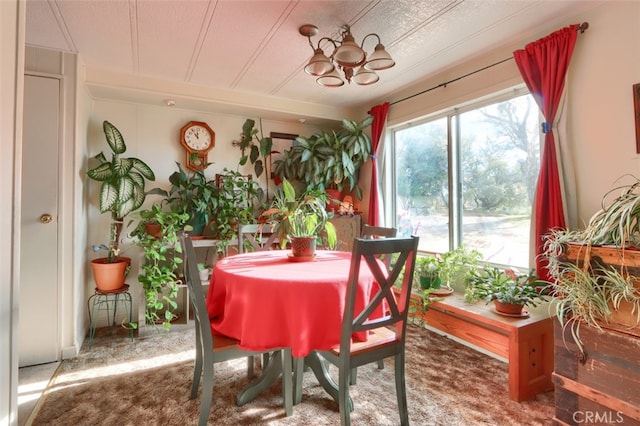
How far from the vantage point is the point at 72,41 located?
2359 millimetres

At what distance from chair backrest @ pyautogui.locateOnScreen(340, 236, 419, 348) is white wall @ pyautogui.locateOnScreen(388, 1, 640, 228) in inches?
52.6

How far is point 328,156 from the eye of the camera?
11.9 ft

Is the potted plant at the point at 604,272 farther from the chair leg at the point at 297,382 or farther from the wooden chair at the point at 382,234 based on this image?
the chair leg at the point at 297,382

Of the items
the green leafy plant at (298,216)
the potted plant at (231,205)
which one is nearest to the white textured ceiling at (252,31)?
the potted plant at (231,205)

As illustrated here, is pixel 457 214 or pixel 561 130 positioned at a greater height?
pixel 561 130

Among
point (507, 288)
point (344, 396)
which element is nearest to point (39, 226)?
point (344, 396)

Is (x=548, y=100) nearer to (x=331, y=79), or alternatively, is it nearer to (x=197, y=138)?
(x=331, y=79)

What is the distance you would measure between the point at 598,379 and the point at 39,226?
349cm

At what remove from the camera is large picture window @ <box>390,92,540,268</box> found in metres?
2.48

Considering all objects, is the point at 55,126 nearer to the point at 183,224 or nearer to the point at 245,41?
the point at 183,224

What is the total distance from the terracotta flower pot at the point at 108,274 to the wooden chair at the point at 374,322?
7.08 ft

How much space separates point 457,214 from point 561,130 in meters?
1.09

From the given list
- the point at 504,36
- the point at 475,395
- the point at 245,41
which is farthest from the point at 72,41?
the point at 475,395

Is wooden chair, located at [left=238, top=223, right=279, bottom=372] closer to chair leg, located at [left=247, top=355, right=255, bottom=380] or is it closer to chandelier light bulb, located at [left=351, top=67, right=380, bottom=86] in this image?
chair leg, located at [left=247, top=355, right=255, bottom=380]
